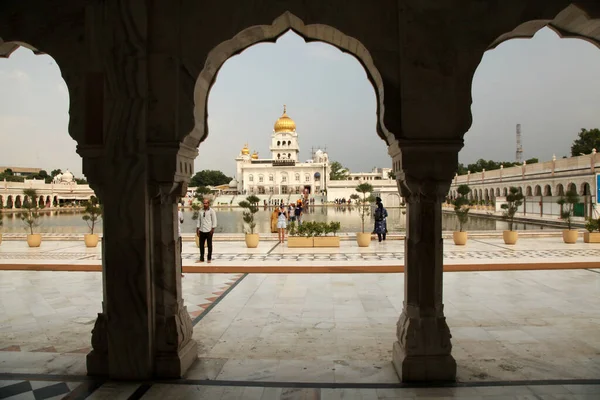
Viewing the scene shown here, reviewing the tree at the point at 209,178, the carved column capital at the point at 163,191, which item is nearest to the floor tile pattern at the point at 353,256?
the carved column capital at the point at 163,191

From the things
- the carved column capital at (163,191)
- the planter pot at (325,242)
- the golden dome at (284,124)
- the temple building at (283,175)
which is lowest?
the planter pot at (325,242)

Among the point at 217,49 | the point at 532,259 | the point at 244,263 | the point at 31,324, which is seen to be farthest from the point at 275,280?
the point at 532,259

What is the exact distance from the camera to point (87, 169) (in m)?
3.29

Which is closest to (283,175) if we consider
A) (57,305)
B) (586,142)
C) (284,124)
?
(284,124)

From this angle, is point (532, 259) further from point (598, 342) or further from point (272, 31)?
point (272, 31)

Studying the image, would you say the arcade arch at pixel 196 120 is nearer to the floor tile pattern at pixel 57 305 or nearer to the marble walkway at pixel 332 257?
the floor tile pattern at pixel 57 305

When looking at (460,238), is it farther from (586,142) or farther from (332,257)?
(586,142)

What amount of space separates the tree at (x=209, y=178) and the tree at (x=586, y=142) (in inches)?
2558

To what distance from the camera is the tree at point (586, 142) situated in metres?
46.0

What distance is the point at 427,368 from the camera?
10.5 ft

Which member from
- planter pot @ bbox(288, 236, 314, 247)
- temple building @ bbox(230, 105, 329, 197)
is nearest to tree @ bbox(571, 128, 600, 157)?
temple building @ bbox(230, 105, 329, 197)

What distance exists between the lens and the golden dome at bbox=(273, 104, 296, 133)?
7212cm

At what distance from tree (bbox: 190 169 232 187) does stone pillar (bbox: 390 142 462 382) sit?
87834 millimetres

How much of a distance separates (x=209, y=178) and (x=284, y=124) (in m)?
26.7
